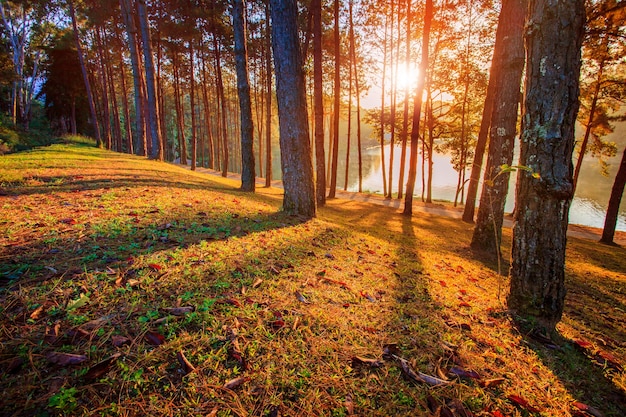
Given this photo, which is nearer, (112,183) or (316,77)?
(112,183)

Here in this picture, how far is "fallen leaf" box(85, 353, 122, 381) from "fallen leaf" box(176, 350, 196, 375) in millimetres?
328

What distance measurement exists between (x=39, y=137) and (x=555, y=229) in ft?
85.2

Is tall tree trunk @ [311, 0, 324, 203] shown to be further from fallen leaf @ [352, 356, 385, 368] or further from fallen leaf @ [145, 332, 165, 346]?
fallen leaf @ [145, 332, 165, 346]

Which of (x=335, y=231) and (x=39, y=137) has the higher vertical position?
(x=39, y=137)

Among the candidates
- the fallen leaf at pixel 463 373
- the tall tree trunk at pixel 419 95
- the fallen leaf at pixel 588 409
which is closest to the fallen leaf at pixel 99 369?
the fallen leaf at pixel 463 373

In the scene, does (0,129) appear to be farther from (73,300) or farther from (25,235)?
(73,300)

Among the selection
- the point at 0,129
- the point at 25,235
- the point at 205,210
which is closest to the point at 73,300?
the point at 25,235

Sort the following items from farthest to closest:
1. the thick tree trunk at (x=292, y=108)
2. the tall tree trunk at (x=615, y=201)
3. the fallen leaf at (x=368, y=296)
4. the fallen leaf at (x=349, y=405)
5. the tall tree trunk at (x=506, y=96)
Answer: the tall tree trunk at (x=615, y=201)
the tall tree trunk at (x=506, y=96)
the thick tree trunk at (x=292, y=108)
the fallen leaf at (x=368, y=296)
the fallen leaf at (x=349, y=405)

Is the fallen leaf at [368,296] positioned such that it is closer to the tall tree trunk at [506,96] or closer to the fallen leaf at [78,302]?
the fallen leaf at [78,302]

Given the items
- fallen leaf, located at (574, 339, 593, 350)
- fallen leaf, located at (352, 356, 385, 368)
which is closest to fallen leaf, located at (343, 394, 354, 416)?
fallen leaf, located at (352, 356, 385, 368)

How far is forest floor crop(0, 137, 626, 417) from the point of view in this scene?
4.41 ft

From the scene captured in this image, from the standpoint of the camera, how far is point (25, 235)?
276 centimetres

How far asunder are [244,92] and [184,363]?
9464mm

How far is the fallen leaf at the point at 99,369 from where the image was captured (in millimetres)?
1298
